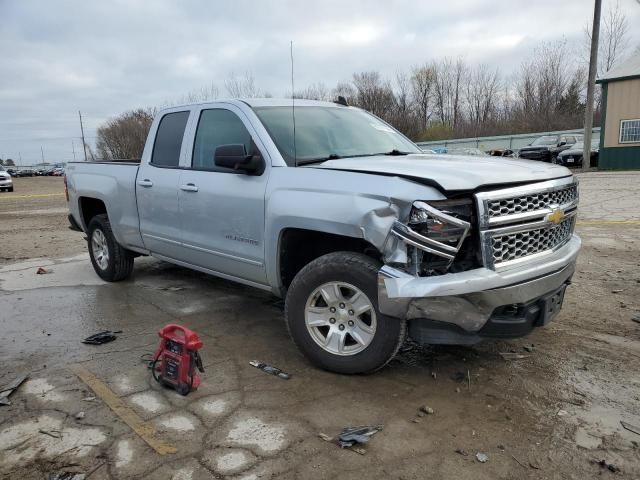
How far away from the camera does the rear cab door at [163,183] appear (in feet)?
15.9

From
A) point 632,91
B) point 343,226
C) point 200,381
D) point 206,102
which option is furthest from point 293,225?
point 632,91

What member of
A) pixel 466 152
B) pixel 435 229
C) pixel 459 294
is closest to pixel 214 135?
pixel 435 229

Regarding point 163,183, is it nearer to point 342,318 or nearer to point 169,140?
point 169,140

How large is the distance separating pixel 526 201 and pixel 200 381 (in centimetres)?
243

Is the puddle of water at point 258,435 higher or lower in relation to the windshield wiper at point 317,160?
lower

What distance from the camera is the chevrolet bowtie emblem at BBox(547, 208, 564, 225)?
3306 mm

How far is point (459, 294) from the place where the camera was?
2.93 meters

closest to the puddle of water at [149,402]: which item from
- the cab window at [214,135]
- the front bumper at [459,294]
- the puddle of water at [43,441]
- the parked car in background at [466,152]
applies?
the puddle of water at [43,441]

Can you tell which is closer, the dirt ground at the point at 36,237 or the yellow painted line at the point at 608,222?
the dirt ground at the point at 36,237

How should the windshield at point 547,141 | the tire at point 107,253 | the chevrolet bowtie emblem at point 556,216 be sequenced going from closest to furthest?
the chevrolet bowtie emblem at point 556,216 < the tire at point 107,253 < the windshield at point 547,141

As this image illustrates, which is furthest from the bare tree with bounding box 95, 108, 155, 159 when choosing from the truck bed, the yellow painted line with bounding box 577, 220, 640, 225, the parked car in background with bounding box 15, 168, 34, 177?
the parked car in background with bounding box 15, 168, 34, 177

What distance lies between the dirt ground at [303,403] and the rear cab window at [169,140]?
1.47m

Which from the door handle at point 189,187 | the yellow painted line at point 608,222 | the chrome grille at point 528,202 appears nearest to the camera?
the chrome grille at point 528,202

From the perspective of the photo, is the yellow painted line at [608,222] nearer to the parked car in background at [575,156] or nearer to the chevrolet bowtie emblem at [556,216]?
the chevrolet bowtie emblem at [556,216]
